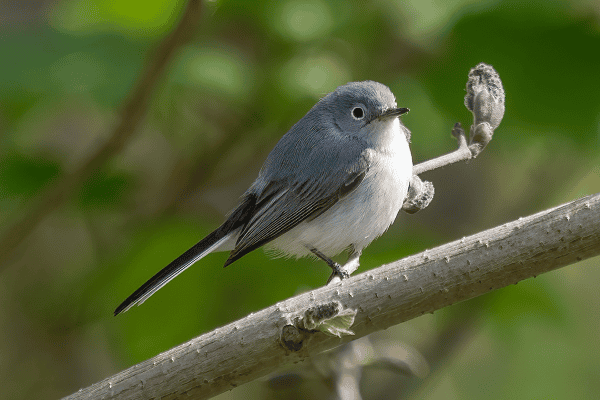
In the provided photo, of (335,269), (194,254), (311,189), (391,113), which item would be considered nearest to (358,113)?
(391,113)

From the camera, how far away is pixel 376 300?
4.48 feet

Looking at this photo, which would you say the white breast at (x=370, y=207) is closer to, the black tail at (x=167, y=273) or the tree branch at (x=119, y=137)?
the black tail at (x=167, y=273)

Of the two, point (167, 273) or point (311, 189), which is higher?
point (311, 189)

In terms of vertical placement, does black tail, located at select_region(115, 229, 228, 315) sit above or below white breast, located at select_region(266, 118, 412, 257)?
below

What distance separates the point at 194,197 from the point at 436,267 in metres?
1.62

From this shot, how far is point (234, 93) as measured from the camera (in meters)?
2.27

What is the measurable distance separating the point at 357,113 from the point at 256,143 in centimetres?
83

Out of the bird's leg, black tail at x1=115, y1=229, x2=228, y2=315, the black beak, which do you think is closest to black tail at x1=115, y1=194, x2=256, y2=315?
black tail at x1=115, y1=229, x2=228, y2=315

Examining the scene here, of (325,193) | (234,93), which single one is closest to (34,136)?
(234,93)

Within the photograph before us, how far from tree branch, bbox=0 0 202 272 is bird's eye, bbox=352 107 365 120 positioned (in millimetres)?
606

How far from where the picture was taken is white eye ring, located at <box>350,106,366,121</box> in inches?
82.5

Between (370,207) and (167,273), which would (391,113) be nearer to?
(370,207)

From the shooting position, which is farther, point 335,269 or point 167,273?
point 335,269

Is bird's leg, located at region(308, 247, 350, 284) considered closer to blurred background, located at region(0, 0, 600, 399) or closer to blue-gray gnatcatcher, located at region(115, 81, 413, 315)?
blue-gray gnatcatcher, located at region(115, 81, 413, 315)
